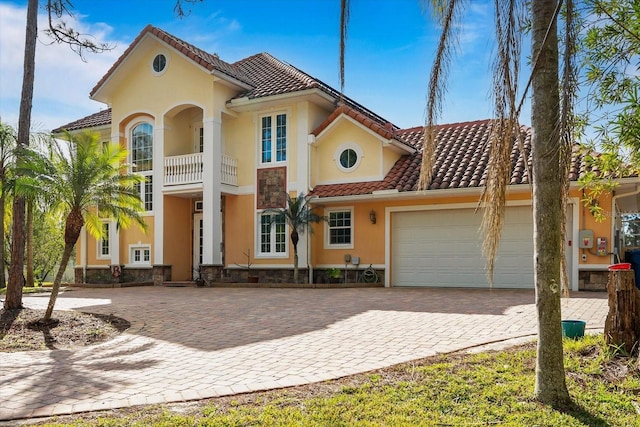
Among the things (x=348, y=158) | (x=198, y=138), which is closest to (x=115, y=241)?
(x=198, y=138)

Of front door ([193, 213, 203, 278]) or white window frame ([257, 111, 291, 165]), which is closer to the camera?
white window frame ([257, 111, 291, 165])

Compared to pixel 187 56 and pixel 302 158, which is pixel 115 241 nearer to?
pixel 187 56

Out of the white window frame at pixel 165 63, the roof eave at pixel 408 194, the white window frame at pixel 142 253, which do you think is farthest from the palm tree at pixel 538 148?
the white window frame at pixel 142 253

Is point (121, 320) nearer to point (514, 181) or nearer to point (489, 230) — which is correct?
point (489, 230)

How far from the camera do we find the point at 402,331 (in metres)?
8.44

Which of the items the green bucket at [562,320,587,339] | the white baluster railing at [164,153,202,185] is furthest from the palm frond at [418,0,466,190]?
the white baluster railing at [164,153,202,185]

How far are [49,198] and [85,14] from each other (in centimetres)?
458

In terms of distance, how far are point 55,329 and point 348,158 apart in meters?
11.3

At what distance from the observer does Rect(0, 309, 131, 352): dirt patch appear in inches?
321

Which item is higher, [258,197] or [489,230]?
[258,197]

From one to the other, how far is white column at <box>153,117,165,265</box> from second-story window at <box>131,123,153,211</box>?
1.63 feet

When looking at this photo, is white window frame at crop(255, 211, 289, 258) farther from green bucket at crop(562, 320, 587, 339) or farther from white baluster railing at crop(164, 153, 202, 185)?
green bucket at crop(562, 320, 587, 339)

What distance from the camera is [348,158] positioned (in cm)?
1814

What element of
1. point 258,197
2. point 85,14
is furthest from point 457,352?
point 258,197
